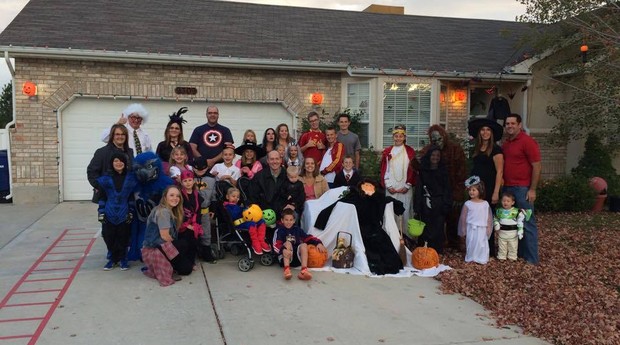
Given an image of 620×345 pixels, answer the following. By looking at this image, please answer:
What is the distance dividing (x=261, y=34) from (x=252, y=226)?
25.3ft

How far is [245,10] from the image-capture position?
14125 millimetres

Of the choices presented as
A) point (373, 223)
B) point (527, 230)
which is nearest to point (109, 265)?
point (373, 223)

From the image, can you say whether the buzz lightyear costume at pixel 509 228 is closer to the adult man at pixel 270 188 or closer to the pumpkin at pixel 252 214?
the adult man at pixel 270 188

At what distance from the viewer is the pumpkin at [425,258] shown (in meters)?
5.81

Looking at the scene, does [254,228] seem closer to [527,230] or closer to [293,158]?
[293,158]

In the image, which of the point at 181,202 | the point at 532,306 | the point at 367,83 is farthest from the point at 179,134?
the point at 367,83

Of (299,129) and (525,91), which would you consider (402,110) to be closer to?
(299,129)

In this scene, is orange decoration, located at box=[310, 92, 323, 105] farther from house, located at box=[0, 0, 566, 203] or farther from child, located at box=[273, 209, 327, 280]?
child, located at box=[273, 209, 327, 280]

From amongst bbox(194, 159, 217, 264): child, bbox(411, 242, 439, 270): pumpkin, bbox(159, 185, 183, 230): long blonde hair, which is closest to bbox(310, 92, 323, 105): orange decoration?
bbox(194, 159, 217, 264): child

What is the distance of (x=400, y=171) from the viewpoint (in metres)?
6.71

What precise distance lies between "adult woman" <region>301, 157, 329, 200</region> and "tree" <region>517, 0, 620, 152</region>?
4.67 meters

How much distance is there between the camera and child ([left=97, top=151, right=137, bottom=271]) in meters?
5.55

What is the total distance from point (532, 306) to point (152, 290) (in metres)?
3.65

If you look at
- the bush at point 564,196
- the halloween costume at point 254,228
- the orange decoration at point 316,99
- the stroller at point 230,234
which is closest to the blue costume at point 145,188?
the stroller at point 230,234
